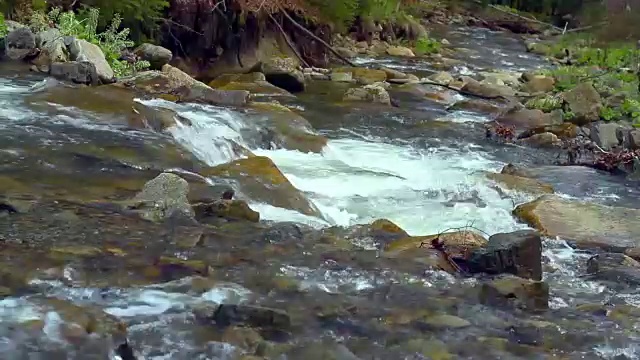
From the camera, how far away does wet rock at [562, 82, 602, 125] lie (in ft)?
46.8

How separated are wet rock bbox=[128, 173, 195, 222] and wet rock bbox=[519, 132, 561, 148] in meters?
7.26

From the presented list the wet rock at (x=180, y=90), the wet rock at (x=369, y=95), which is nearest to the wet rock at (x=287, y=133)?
the wet rock at (x=180, y=90)

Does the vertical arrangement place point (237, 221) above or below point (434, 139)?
above

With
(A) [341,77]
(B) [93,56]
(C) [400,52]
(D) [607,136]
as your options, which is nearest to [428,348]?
(B) [93,56]

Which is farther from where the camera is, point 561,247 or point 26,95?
point 26,95

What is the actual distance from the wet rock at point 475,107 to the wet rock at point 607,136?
283 cm

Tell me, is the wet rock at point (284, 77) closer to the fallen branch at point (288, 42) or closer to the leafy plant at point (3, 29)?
the fallen branch at point (288, 42)

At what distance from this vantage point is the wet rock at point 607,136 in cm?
1231

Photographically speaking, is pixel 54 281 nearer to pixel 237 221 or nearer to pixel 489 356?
pixel 237 221

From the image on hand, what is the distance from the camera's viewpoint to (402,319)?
5035 millimetres

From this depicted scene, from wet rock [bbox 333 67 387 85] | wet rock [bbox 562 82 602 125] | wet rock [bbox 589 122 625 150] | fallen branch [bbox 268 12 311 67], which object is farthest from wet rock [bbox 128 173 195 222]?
fallen branch [bbox 268 12 311 67]

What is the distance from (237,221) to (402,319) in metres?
1.95

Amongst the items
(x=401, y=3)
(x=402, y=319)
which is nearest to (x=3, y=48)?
(x=402, y=319)

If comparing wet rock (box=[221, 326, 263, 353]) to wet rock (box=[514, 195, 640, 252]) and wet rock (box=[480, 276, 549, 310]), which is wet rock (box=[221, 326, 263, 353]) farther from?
wet rock (box=[514, 195, 640, 252])
